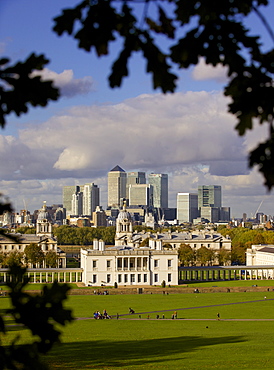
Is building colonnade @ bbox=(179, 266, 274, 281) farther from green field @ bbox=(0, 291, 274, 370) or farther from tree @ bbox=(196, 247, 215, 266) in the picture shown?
green field @ bbox=(0, 291, 274, 370)

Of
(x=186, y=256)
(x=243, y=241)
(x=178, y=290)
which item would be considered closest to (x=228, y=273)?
(x=186, y=256)

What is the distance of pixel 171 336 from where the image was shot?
45469 millimetres

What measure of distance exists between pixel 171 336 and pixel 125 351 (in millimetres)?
8387

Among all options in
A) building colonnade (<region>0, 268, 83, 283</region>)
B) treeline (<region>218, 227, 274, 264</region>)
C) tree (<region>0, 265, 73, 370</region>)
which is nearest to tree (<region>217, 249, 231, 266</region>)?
treeline (<region>218, 227, 274, 264</region>)

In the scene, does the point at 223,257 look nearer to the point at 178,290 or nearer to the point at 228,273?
the point at 228,273

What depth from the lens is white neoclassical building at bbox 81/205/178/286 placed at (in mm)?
99125

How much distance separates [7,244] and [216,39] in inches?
5656

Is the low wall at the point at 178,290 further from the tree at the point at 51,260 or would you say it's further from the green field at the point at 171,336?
the tree at the point at 51,260

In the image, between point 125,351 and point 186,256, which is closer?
point 125,351

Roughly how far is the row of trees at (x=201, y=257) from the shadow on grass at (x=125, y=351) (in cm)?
7408

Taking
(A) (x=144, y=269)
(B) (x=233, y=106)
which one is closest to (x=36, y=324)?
(B) (x=233, y=106)

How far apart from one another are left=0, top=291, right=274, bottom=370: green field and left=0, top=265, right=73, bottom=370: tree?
26.0 metres

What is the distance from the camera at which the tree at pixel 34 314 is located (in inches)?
227

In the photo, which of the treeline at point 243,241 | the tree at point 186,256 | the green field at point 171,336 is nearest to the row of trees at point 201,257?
the tree at point 186,256
